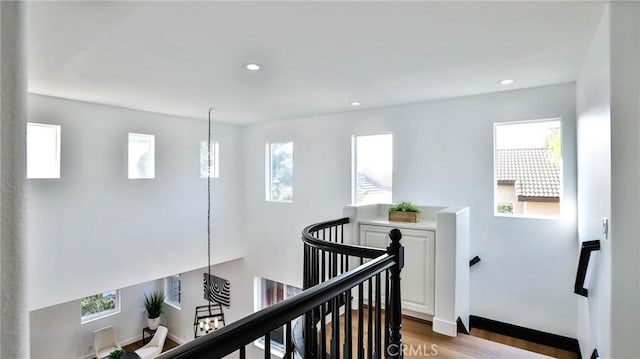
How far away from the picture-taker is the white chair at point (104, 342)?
7305 mm

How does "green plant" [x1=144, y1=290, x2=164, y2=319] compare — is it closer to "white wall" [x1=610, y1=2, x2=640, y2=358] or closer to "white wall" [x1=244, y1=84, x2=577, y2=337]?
"white wall" [x1=244, y1=84, x2=577, y2=337]

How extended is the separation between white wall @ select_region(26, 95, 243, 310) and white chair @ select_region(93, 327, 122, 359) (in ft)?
10.8

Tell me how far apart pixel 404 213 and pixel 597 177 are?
5.68ft

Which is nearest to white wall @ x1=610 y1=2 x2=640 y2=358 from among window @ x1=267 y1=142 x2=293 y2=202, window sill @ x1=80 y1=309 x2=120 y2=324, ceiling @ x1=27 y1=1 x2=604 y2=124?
ceiling @ x1=27 y1=1 x2=604 y2=124

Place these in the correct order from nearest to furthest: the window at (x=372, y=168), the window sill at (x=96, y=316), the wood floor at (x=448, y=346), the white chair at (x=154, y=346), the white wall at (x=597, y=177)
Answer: the white wall at (x=597, y=177) < the wood floor at (x=448, y=346) < the window at (x=372, y=168) < the white chair at (x=154, y=346) < the window sill at (x=96, y=316)

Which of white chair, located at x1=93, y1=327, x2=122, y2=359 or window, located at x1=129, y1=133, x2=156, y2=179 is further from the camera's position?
white chair, located at x1=93, y1=327, x2=122, y2=359

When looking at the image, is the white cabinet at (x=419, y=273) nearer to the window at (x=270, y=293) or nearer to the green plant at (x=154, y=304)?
the window at (x=270, y=293)

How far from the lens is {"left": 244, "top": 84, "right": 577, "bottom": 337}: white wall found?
11.8ft

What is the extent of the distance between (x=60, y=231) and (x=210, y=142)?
9.12ft

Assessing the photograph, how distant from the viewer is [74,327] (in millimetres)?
7281

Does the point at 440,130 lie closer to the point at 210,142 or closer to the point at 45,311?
the point at 210,142

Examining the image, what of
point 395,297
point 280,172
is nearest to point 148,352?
point 280,172

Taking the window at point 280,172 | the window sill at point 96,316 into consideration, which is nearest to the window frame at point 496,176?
the window at point 280,172

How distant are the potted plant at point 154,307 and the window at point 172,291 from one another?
0.64 ft
